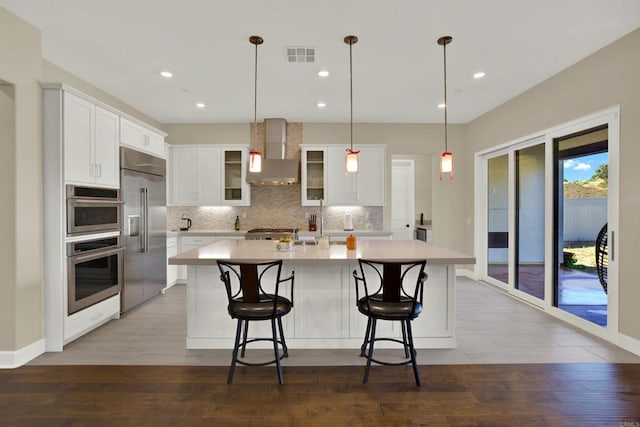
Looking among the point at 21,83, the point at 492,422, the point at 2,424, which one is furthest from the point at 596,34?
the point at 2,424

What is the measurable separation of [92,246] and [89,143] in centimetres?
105

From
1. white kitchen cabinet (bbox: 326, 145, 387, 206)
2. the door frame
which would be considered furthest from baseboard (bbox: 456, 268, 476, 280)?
white kitchen cabinet (bbox: 326, 145, 387, 206)

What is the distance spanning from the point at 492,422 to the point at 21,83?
4345 millimetres

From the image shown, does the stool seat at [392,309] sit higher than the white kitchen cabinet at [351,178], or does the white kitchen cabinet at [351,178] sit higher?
the white kitchen cabinet at [351,178]

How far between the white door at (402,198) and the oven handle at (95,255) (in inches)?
242

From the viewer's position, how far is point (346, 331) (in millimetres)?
3221

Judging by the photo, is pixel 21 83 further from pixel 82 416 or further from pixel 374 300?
pixel 374 300

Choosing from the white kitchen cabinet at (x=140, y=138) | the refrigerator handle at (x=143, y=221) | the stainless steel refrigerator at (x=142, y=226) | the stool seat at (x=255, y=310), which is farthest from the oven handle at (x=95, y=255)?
the stool seat at (x=255, y=310)

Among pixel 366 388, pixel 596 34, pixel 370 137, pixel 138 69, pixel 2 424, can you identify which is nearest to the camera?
pixel 2 424

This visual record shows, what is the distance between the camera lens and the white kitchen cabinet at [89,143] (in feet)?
10.6

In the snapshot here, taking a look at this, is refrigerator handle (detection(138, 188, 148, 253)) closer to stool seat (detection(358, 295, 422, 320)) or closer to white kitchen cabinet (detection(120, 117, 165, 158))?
white kitchen cabinet (detection(120, 117, 165, 158))

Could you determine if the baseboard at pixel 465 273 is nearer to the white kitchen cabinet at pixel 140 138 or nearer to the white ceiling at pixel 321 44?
the white ceiling at pixel 321 44

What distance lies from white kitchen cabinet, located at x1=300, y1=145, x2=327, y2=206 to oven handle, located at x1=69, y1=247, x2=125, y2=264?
3015mm

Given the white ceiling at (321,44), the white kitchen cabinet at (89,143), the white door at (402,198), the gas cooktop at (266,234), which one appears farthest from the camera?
the white door at (402,198)
